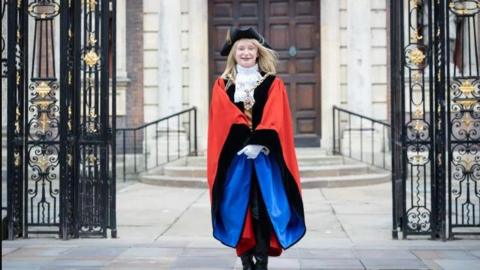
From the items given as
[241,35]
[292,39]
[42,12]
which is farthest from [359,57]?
[241,35]

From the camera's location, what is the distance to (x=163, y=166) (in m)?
14.9

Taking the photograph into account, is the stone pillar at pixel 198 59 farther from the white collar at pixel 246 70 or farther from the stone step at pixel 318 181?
A: the white collar at pixel 246 70

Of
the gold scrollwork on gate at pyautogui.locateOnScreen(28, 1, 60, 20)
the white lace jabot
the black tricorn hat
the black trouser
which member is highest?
the gold scrollwork on gate at pyautogui.locateOnScreen(28, 1, 60, 20)

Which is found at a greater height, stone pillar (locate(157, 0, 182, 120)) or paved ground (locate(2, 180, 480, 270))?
stone pillar (locate(157, 0, 182, 120))

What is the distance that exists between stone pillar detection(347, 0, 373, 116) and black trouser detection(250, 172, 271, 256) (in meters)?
10.5

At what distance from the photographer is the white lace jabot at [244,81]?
5156mm

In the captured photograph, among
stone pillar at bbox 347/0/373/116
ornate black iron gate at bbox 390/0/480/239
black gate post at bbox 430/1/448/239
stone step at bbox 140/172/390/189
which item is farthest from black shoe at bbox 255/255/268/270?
stone pillar at bbox 347/0/373/116

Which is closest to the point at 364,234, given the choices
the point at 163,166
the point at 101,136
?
the point at 101,136

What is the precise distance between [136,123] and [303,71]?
12.8 feet

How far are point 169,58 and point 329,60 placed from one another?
11.4ft

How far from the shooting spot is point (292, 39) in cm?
1617

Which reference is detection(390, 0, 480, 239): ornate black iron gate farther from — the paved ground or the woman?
the woman

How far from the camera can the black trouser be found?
202 inches

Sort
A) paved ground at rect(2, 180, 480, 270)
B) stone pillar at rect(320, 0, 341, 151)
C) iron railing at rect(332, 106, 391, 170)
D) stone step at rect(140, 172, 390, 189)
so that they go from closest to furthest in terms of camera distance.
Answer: paved ground at rect(2, 180, 480, 270) < stone step at rect(140, 172, 390, 189) < iron railing at rect(332, 106, 391, 170) < stone pillar at rect(320, 0, 341, 151)
